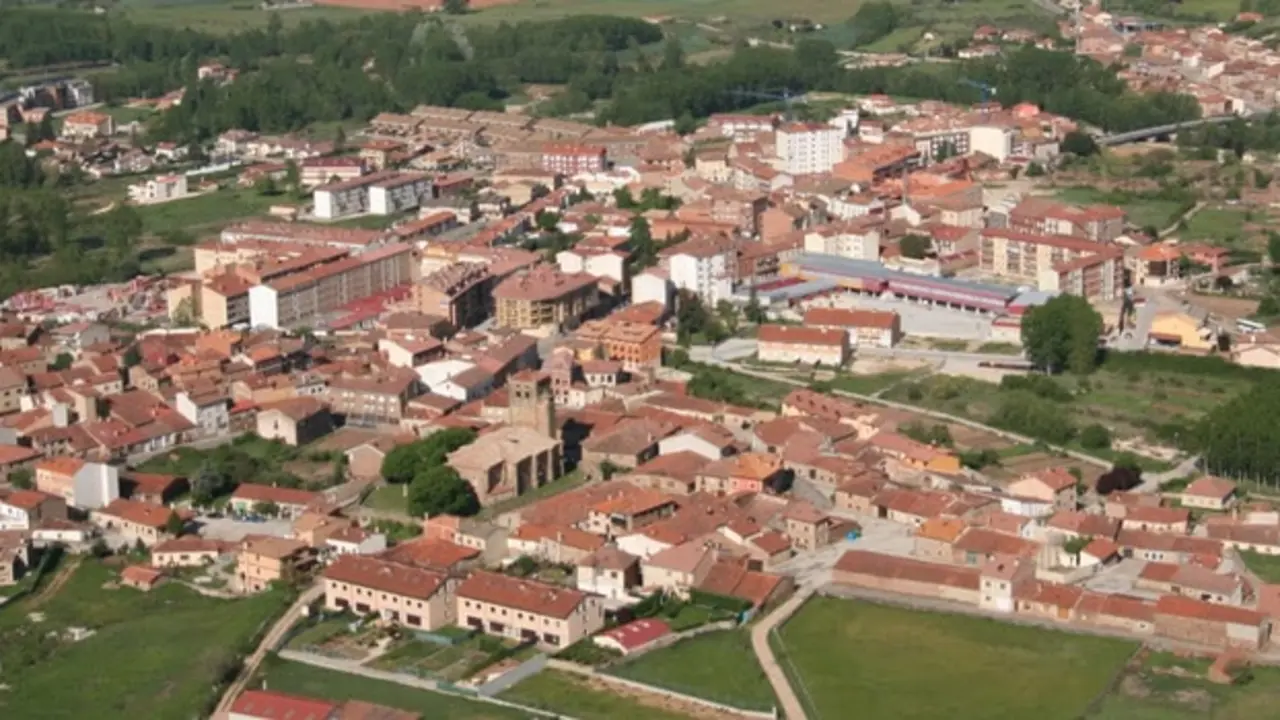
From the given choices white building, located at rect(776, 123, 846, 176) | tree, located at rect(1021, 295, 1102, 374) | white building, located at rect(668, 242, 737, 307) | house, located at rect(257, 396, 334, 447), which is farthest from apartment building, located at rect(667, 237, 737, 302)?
white building, located at rect(776, 123, 846, 176)

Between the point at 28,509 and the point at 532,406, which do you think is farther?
the point at 532,406

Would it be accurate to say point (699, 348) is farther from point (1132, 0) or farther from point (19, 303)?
point (1132, 0)

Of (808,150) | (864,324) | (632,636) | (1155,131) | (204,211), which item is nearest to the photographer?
(632,636)

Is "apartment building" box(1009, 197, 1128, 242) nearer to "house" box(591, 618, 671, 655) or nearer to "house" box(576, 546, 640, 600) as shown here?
"house" box(576, 546, 640, 600)

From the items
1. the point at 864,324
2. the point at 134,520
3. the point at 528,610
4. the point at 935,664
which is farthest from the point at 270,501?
the point at 864,324

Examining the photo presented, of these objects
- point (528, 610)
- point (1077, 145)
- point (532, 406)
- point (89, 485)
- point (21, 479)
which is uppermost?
point (532, 406)

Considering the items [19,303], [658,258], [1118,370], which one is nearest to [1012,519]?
[1118,370]

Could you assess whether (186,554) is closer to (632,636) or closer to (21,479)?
(21,479)

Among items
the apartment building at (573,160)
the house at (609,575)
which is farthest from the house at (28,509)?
the apartment building at (573,160)
